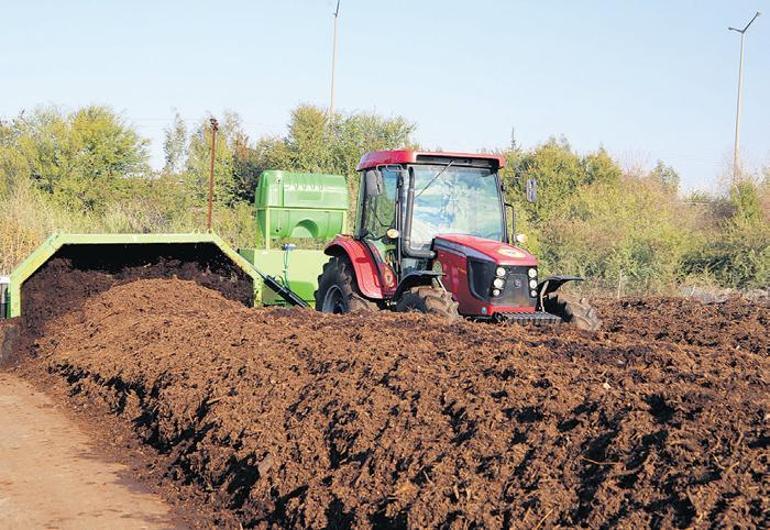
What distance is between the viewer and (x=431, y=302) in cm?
926

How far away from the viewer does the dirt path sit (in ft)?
19.2

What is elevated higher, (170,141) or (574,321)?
(170,141)

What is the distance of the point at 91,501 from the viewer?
244 inches

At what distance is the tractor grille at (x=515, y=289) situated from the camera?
31.6 ft

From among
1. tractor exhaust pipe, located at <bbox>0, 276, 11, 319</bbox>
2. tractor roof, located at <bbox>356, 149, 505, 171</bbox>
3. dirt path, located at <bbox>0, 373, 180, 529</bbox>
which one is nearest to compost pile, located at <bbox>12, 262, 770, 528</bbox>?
dirt path, located at <bbox>0, 373, 180, 529</bbox>

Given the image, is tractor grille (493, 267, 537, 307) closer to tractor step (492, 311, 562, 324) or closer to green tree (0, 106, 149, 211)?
tractor step (492, 311, 562, 324)

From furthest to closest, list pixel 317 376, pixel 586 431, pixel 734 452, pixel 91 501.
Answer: pixel 317 376, pixel 91 501, pixel 586 431, pixel 734 452

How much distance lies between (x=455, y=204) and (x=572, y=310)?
1.71 meters

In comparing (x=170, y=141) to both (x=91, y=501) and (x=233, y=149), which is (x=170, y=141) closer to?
(x=233, y=149)

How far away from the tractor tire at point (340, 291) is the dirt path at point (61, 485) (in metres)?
3.23

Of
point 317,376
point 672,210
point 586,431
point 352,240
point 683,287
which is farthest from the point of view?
point 672,210

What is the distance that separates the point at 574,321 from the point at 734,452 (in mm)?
5439

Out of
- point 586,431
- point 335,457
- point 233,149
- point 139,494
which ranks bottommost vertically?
point 139,494

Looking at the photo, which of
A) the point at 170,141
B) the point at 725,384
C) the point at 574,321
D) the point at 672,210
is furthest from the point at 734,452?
the point at 170,141
